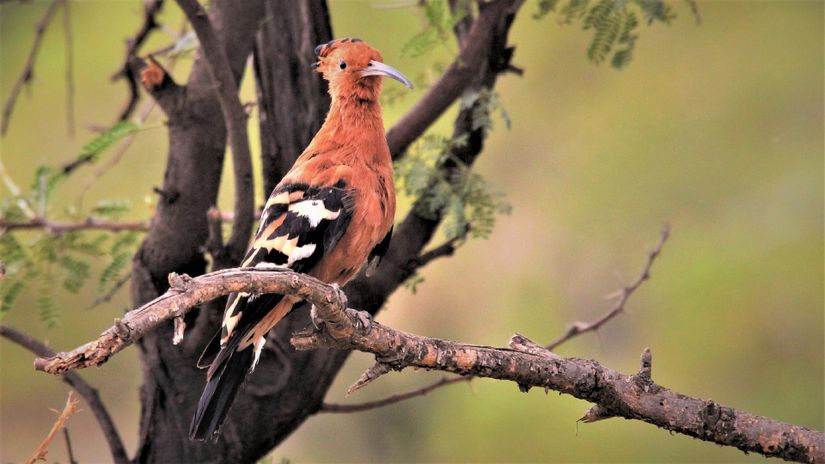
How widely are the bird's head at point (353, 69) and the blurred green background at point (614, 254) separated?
0.84 m

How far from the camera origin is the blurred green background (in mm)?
2307

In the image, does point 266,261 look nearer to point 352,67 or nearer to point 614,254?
point 352,67

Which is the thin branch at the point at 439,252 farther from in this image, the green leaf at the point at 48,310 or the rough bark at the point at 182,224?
the green leaf at the point at 48,310

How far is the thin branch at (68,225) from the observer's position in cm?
183

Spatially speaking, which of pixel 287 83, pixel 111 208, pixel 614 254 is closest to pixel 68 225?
pixel 111 208

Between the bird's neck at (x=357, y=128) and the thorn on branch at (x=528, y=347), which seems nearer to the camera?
the thorn on branch at (x=528, y=347)

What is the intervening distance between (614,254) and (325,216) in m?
1.20

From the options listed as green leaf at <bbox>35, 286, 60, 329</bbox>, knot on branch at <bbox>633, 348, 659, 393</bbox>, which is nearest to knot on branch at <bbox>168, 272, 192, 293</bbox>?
knot on branch at <bbox>633, 348, 659, 393</bbox>

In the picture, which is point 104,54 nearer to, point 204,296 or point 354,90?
point 354,90

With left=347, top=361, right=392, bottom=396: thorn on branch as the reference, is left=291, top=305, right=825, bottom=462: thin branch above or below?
above

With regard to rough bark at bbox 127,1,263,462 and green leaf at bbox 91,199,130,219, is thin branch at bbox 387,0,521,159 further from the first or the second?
green leaf at bbox 91,199,130,219

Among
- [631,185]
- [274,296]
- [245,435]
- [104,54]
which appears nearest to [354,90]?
[274,296]

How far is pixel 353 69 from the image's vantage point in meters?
1.52

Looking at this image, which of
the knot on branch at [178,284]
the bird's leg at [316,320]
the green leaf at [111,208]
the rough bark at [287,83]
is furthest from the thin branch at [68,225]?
the knot on branch at [178,284]
